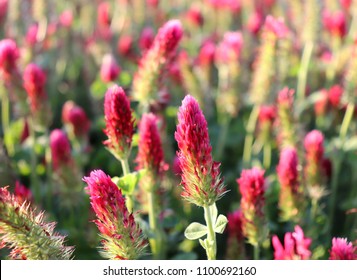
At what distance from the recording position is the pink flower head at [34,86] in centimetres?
312

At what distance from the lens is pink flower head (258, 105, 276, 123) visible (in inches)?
137

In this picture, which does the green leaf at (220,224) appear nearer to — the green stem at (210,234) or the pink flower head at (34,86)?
the green stem at (210,234)

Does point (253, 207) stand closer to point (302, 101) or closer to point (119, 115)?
point (119, 115)

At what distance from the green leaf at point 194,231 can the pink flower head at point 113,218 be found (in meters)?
0.20

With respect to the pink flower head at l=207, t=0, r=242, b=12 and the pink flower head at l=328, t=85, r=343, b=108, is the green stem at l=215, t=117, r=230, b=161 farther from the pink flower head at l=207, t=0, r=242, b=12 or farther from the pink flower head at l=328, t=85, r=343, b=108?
the pink flower head at l=207, t=0, r=242, b=12

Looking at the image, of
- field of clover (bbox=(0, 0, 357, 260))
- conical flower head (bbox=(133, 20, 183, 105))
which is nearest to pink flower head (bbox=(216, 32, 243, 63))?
field of clover (bbox=(0, 0, 357, 260))

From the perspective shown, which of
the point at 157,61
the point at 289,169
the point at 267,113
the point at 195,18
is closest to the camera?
the point at 289,169

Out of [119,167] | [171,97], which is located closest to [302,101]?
[171,97]

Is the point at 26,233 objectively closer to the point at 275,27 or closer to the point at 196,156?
the point at 196,156

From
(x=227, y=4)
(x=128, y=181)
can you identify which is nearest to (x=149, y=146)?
(x=128, y=181)

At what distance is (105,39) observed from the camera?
15.8ft

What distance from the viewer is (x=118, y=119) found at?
2100 millimetres

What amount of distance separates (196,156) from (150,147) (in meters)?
0.61
